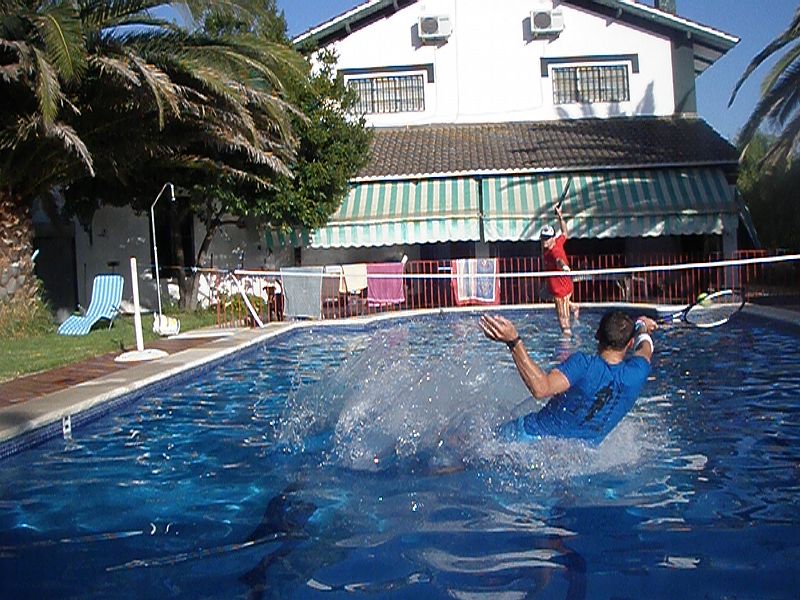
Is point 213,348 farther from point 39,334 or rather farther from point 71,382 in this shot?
point 39,334

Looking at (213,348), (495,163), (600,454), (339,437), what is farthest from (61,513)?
(495,163)

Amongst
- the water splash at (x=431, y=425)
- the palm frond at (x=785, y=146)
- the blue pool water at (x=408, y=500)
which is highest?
the palm frond at (x=785, y=146)

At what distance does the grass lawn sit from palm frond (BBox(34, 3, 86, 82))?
4414 millimetres

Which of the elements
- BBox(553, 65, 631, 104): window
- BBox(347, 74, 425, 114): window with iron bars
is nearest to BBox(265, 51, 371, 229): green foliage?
BBox(347, 74, 425, 114): window with iron bars

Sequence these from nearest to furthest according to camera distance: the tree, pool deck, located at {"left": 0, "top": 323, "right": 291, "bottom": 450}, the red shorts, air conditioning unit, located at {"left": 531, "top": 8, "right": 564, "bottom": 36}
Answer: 1. pool deck, located at {"left": 0, "top": 323, "right": 291, "bottom": 450}
2. the red shorts
3. the tree
4. air conditioning unit, located at {"left": 531, "top": 8, "right": 564, "bottom": 36}

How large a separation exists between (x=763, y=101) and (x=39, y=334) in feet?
52.6

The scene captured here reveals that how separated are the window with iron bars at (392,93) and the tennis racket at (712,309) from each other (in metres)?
20.4

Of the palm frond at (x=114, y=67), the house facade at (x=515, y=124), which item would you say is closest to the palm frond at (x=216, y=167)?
the house facade at (x=515, y=124)

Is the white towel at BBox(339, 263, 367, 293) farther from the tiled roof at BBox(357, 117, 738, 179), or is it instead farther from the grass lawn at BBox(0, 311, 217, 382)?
the grass lawn at BBox(0, 311, 217, 382)

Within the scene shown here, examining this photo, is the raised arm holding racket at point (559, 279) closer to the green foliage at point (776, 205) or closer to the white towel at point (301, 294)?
the white towel at point (301, 294)

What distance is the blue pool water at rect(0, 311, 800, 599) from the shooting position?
15.0 ft

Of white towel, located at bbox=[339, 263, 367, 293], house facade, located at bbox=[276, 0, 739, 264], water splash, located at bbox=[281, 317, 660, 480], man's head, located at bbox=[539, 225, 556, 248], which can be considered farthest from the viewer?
house facade, located at bbox=[276, 0, 739, 264]

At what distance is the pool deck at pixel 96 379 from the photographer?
872cm

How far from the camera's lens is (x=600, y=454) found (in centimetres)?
644
